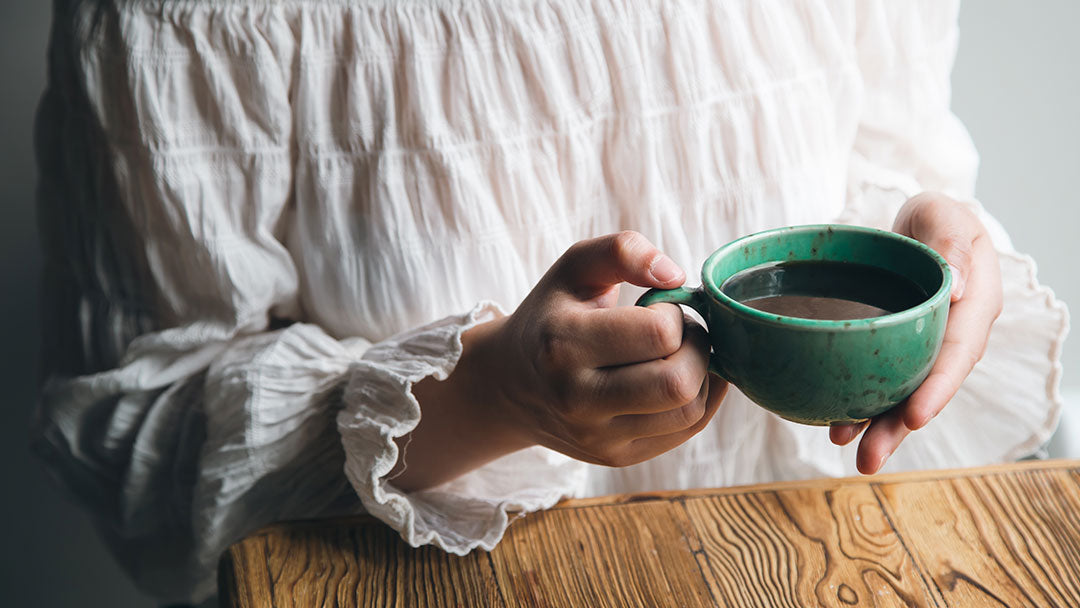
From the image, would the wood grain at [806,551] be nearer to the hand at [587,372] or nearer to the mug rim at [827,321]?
the hand at [587,372]

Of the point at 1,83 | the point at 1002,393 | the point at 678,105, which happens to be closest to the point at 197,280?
the point at 678,105

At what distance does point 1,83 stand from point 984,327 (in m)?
1.09

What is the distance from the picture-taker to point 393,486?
0.68 metres

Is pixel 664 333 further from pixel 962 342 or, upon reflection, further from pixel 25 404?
pixel 25 404

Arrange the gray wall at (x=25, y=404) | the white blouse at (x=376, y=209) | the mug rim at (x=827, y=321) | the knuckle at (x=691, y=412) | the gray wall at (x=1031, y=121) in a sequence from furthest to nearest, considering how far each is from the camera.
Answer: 1. the gray wall at (x=1031, y=121)
2. the gray wall at (x=25, y=404)
3. the white blouse at (x=376, y=209)
4. the knuckle at (x=691, y=412)
5. the mug rim at (x=827, y=321)

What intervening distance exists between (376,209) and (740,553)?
1.24 feet

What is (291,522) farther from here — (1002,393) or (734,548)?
(1002,393)

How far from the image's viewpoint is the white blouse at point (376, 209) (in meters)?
0.69

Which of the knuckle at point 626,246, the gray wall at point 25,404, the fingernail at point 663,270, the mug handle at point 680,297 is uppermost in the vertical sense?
the knuckle at point 626,246

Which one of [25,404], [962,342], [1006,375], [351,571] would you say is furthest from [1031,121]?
[25,404]

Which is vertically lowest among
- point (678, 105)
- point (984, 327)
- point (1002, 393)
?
point (1002, 393)

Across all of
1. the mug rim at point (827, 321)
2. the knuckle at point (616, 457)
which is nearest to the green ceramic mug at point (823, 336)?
the mug rim at point (827, 321)

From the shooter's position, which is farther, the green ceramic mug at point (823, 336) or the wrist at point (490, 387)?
the wrist at point (490, 387)

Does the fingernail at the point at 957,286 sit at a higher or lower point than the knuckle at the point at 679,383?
lower
